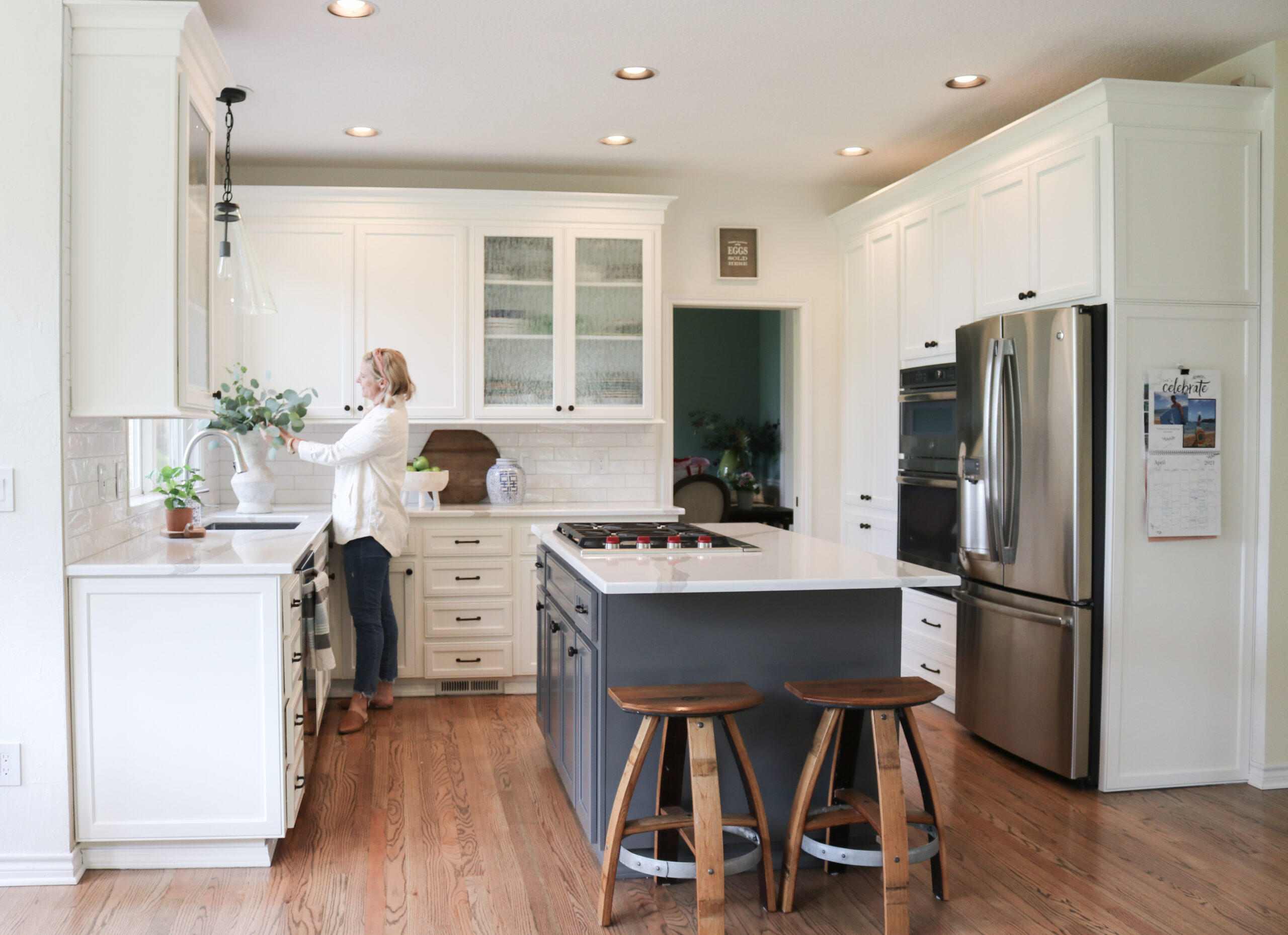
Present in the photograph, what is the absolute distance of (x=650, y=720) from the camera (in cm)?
243

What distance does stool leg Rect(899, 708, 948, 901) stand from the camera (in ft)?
8.46

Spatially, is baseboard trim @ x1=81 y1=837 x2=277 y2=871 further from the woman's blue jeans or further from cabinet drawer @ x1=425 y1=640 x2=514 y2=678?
cabinet drawer @ x1=425 y1=640 x2=514 y2=678

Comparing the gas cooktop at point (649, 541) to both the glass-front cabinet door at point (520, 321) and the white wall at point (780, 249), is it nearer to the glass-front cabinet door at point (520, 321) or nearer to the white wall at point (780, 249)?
the glass-front cabinet door at point (520, 321)

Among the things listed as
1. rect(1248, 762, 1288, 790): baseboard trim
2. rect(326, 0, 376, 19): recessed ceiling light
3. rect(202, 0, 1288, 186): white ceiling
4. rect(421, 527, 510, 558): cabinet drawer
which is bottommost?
rect(1248, 762, 1288, 790): baseboard trim

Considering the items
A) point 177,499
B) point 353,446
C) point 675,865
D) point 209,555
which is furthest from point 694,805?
point 353,446

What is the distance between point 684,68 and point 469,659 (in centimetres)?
271

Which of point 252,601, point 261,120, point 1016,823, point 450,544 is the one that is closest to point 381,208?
point 261,120

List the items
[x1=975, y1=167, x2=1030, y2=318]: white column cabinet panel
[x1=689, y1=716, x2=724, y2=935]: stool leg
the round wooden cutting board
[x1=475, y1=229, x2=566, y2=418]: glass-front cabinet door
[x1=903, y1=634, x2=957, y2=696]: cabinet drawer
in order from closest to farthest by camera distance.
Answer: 1. [x1=689, y1=716, x2=724, y2=935]: stool leg
2. [x1=975, y1=167, x2=1030, y2=318]: white column cabinet panel
3. [x1=903, y1=634, x2=957, y2=696]: cabinet drawer
4. [x1=475, y1=229, x2=566, y2=418]: glass-front cabinet door
5. the round wooden cutting board

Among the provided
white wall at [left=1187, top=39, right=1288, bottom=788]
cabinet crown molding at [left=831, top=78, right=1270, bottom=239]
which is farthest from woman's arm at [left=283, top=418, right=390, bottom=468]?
white wall at [left=1187, top=39, right=1288, bottom=788]

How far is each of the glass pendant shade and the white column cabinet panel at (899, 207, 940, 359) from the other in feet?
8.80

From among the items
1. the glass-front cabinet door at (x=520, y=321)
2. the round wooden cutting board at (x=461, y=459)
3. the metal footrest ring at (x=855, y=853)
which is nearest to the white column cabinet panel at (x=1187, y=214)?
the metal footrest ring at (x=855, y=853)

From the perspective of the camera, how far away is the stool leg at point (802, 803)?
8.25 feet

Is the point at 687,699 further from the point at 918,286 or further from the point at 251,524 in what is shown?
the point at 918,286

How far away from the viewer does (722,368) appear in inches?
310
